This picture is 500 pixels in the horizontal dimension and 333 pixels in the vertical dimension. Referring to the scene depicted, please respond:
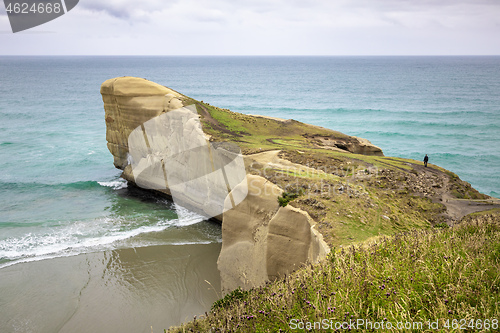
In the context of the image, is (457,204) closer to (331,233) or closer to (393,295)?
(331,233)

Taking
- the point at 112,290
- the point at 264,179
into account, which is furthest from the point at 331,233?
the point at 112,290

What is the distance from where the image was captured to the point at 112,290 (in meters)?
11.4

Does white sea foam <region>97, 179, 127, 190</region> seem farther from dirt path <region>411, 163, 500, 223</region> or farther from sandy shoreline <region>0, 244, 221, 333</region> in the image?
dirt path <region>411, 163, 500, 223</region>

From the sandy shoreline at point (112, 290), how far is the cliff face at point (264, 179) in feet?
4.61

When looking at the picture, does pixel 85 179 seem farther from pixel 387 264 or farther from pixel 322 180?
pixel 387 264

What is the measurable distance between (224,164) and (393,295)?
10879mm

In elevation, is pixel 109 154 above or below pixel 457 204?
below

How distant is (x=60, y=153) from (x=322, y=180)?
982 inches

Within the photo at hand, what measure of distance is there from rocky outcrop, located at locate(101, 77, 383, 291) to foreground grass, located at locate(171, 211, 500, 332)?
11.8ft

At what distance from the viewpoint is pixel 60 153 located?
95.1ft

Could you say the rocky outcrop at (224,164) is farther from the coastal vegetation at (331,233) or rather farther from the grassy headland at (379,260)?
the grassy headland at (379,260)

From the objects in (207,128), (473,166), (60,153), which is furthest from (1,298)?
(473,166)

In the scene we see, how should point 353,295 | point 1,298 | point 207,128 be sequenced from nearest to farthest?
1. point 353,295
2. point 1,298
3. point 207,128

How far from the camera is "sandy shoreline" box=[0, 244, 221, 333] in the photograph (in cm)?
1005
